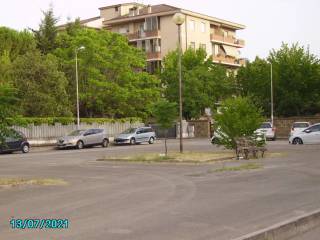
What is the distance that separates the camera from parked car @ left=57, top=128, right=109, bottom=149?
4356 centimetres

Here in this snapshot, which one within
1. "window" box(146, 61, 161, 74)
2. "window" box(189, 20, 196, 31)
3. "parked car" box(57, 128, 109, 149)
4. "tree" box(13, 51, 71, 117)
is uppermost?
"window" box(189, 20, 196, 31)

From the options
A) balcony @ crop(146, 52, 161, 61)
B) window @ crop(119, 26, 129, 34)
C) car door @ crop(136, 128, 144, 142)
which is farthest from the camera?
window @ crop(119, 26, 129, 34)

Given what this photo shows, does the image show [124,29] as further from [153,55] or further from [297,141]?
[297,141]

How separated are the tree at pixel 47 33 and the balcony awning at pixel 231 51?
3225 cm

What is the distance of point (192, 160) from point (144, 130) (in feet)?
87.6

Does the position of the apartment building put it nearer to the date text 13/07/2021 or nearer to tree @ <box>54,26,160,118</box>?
tree @ <box>54,26,160,118</box>

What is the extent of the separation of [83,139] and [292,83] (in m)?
28.2

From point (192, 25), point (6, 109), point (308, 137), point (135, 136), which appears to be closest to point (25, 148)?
point (135, 136)

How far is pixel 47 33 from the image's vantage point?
67.3 m

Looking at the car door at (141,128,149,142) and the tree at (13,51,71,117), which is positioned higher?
the tree at (13,51,71,117)

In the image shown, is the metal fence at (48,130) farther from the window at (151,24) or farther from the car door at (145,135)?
the window at (151,24)

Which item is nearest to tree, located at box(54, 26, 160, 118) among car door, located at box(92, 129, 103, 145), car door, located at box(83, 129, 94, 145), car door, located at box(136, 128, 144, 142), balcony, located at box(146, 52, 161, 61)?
car door, located at box(136, 128, 144, 142)

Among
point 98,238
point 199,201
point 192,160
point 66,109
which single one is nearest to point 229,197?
point 199,201

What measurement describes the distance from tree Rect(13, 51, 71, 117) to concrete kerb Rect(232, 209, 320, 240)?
41954 millimetres
